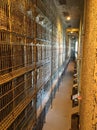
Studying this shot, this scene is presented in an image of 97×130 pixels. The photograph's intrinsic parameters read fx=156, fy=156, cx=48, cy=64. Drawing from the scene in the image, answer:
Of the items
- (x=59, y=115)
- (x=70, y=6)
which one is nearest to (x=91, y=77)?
(x=59, y=115)

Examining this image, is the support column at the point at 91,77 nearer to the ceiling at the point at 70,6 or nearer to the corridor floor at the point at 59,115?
the corridor floor at the point at 59,115

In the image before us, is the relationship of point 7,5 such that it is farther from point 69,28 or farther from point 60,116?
point 69,28

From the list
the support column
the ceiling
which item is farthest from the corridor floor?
the ceiling

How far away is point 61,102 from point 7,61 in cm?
379

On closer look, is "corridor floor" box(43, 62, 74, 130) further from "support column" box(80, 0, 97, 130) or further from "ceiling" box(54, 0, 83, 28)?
"ceiling" box(54, 0, 83, 28)

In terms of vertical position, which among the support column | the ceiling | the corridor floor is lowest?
the corridor floor

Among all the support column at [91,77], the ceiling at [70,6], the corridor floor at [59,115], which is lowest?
the corridor floor at [59,115]

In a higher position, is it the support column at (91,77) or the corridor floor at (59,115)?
the support column at (91,77)

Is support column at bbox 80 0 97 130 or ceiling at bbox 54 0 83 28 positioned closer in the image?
support column at bbox 80 0 97 130

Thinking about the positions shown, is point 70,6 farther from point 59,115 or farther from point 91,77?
point 91,77

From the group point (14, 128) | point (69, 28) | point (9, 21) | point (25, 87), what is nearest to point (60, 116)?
point (25, 87)

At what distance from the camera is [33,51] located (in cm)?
304

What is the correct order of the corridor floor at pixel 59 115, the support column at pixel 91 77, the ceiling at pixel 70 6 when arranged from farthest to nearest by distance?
the ceiling at pixel 70 6
the corridor floor at pixel 59 115
the support column at pixel 91 77

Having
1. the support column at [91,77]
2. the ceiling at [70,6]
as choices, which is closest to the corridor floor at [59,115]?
the support column at [91,77]
